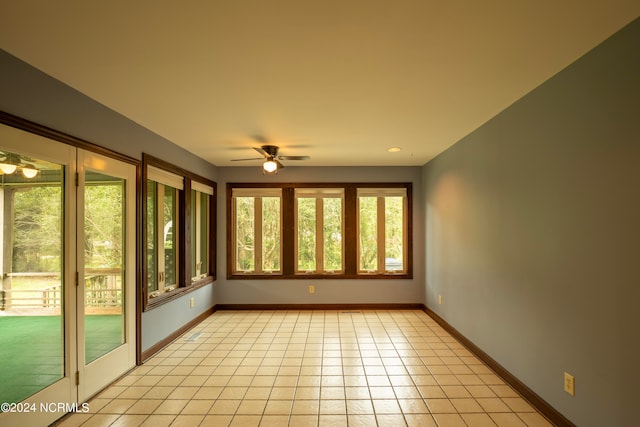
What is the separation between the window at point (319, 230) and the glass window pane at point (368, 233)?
0.33 m

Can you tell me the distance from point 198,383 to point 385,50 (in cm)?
307

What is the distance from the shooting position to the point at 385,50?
80.7 inches

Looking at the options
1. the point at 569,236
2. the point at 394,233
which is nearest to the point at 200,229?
the point at 394,233

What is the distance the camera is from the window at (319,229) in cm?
590

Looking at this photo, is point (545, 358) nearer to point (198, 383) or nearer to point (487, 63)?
point (487, 63)

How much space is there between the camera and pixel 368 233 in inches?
235

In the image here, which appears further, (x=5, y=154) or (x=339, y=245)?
(x=339, y=245)

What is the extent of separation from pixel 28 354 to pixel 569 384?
3.55m

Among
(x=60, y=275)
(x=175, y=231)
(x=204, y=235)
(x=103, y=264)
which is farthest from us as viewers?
(x=204, y=235)

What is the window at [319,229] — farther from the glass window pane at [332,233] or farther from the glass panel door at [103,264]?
the glass panel door at [103,264]

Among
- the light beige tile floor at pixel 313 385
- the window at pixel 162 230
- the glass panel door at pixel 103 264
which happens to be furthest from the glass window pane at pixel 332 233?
the glass panel door at pixel 103 264

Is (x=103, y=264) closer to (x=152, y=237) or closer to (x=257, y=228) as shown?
(x=152, y=237)

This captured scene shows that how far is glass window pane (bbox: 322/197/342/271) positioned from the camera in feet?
19.6

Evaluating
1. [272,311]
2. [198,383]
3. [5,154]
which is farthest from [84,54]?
[272,311]
